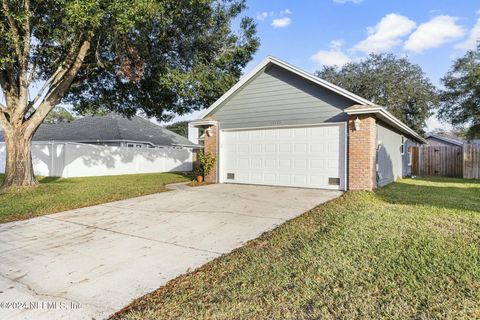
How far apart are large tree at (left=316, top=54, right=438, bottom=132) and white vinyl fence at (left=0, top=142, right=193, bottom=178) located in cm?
1662

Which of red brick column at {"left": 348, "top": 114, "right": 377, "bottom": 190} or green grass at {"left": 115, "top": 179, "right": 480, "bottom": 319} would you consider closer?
green grass at {"left": 115, "top": 179, "right": 480, "bottom": 319}

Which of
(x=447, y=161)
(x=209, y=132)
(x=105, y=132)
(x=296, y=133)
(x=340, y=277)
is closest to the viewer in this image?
(x=340, y=277)

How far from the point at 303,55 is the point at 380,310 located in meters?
14.0

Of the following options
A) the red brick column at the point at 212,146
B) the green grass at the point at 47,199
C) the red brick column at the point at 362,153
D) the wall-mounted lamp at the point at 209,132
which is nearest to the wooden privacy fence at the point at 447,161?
the red brick column at the point at 362,153

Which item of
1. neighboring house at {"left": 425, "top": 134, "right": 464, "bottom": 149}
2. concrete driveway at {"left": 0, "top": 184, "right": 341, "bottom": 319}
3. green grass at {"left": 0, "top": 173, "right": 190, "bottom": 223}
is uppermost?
neighboring house at {"left": 425, "top": 134, "right": 464, "bottom": 149}

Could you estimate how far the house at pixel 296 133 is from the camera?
909 cm

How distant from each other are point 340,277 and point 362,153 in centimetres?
655

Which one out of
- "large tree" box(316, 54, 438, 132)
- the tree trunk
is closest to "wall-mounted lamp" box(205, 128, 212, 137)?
the tree trunk

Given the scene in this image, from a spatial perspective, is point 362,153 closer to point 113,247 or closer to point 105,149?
point 113,247

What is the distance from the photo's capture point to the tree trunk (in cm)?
935

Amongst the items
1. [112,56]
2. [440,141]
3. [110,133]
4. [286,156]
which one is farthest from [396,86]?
[110,133]

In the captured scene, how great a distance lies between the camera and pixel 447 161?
16516 millimetres

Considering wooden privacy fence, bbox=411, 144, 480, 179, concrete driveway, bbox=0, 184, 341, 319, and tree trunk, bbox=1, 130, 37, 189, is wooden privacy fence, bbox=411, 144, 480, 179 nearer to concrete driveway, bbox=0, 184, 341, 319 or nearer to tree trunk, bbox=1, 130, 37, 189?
concrete driveway, bbox=0, 184, 341, 319

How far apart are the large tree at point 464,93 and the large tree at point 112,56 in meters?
12.0
